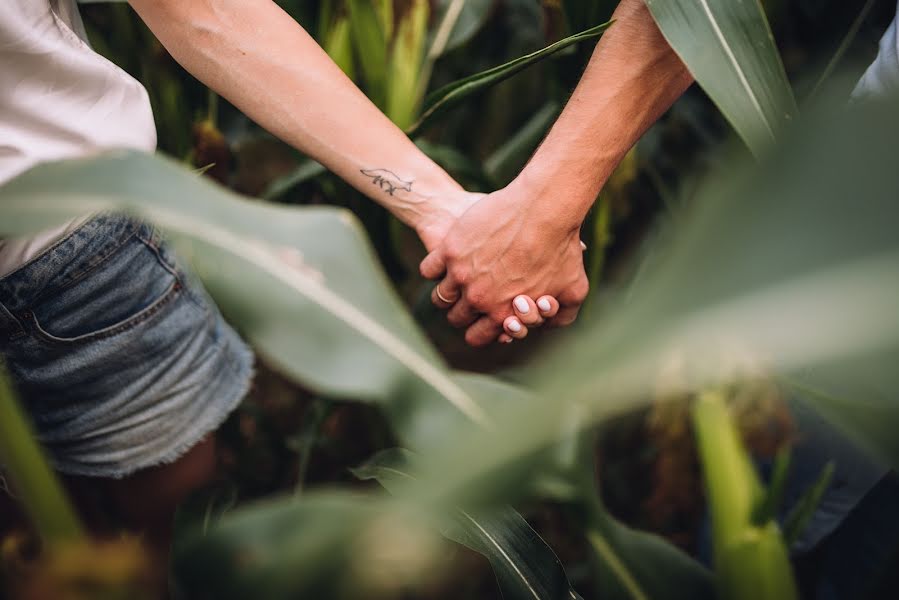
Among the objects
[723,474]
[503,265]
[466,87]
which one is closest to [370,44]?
[466,87]

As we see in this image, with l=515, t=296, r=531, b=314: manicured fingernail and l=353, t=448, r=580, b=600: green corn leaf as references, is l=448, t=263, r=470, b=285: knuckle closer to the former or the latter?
l=515, t=296, r=531, b=314: manicured fingernail

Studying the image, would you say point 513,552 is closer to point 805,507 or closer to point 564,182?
point 805,507

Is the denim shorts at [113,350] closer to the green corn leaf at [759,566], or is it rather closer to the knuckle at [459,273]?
the knuckle at [459,273]

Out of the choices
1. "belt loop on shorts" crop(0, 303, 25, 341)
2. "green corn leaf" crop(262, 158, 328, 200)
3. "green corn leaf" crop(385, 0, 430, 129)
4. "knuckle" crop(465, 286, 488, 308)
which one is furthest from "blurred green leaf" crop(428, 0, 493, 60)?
"belt loop on shorts" crop(0, 303, 25, 341)

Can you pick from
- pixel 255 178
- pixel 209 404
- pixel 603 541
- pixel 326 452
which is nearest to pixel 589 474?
Result: pixel 603 541

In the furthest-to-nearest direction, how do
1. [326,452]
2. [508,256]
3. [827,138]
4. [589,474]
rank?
[326,452] < [508,256] < [589,474] < [827,138]

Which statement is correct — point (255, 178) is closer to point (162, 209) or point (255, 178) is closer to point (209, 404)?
point (209, 404)

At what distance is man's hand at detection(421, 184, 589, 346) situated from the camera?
20.3 inches

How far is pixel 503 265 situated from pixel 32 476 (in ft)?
1.20

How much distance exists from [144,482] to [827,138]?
1.92ft

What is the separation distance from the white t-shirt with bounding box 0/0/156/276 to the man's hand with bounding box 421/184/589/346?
0.78ft

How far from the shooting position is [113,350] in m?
0.49

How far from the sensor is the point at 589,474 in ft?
0.98

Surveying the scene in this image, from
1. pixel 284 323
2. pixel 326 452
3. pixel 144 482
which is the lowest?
pixel 326 452
